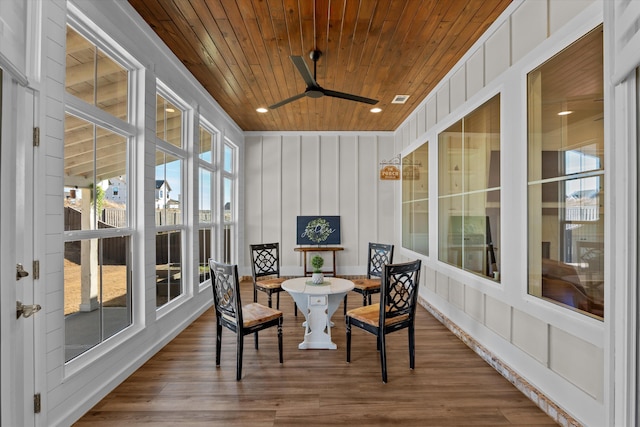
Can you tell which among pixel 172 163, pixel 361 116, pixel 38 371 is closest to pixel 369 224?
pixel 361 116

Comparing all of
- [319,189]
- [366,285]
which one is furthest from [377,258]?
[319,189]

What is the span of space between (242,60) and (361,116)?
251 centimetres

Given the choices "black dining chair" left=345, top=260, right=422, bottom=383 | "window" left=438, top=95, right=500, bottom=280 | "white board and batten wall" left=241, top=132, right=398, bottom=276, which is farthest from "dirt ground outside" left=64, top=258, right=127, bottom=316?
"white board and batten wall" left=241, top=132, right=398, bottom=276

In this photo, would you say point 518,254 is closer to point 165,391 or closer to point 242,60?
point 165,391

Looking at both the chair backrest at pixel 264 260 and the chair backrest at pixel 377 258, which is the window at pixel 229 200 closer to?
the chair backrest at pixel 264 260

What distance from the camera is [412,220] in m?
5.32

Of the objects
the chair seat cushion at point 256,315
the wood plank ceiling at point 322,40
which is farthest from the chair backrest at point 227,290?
the wood plank ceiling at point 322,40

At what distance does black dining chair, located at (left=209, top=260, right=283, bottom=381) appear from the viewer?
262 cm

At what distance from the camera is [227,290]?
2752 mm

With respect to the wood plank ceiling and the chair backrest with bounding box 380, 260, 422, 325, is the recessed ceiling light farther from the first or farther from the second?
the chair backrest with bounding box 380, 260, 422, 325

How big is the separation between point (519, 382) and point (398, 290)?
3.64 feet

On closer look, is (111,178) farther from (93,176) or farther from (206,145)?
(206,145)

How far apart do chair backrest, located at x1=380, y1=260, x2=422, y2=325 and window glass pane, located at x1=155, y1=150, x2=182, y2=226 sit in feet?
7.90

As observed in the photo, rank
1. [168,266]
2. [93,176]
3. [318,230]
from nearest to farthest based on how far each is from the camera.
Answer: [93,176], [168,266], [318,230]
